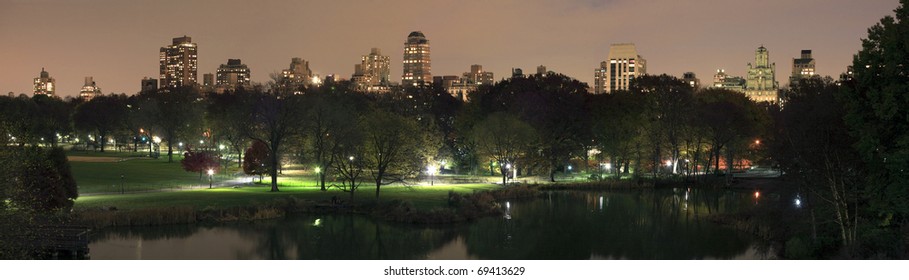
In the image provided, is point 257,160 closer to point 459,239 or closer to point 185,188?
point 185,188

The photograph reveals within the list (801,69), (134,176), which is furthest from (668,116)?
(134,176)

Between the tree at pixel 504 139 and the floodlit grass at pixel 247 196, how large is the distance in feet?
20.7

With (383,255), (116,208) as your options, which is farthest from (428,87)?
(383,255)

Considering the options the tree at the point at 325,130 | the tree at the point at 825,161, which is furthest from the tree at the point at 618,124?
the tree at the point at 825,161

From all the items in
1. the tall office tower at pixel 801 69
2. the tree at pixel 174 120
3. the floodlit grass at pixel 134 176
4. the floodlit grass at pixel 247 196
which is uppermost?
the tall office tower at pixel 801 69

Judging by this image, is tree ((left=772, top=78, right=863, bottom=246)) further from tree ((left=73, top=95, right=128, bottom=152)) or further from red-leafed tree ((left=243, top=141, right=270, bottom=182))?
tree ((left=73, top=95, right=128, bottom=152))

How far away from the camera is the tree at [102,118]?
7012 centimetres

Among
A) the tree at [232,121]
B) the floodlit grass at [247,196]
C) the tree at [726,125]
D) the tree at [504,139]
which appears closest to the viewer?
the floodlit grass at [247,196]

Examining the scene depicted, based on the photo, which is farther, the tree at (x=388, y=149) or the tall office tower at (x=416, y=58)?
the tall office tower at (x=416, y=58)

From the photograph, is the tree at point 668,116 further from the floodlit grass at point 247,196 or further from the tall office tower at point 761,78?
Result: the tall office tower at point 761,78

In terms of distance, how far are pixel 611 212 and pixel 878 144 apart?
17.5m

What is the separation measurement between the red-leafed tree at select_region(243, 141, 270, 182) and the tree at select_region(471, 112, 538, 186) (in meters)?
12.5

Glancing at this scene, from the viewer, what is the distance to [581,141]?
56.8 metres

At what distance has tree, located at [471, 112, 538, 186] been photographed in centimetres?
4925
